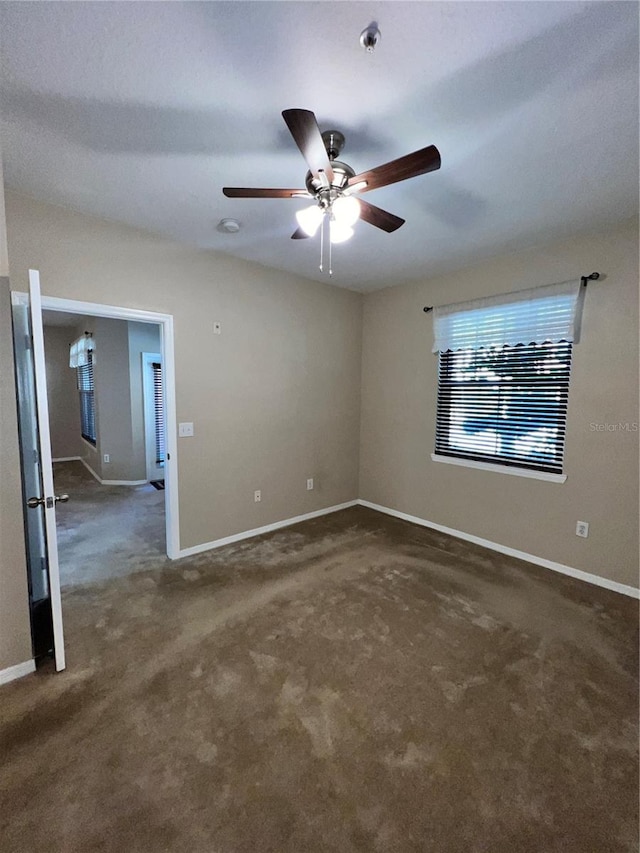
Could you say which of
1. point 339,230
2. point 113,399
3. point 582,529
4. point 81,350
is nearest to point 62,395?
point 81,350

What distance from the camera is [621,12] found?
45.4 inches

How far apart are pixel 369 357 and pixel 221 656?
3.42m

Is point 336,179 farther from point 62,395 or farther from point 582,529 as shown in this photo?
point 62,395

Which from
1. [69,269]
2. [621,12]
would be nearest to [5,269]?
[69,269]

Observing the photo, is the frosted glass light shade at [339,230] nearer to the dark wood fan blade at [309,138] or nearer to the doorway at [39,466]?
the dark wood fan blade at [309,138]

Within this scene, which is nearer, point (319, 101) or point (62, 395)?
point (319, 101)

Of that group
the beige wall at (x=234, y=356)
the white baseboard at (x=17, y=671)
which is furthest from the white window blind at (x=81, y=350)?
the white baseboard at (x=17, y=671)

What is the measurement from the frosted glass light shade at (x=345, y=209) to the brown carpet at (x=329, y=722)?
2351 mm

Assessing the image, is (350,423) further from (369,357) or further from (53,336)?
(53,336)

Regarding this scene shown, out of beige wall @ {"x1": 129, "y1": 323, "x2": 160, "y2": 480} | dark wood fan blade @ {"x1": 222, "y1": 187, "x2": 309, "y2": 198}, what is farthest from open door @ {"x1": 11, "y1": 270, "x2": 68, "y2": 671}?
beige wall @ {"x1": 129, "y1": 323, "x2": 160, "y2": 480}

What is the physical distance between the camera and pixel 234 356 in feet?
11.0

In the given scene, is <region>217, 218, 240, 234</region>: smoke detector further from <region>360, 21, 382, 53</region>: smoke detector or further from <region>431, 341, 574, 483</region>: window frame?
<region>431, 341, 574, 483</region>: window frame

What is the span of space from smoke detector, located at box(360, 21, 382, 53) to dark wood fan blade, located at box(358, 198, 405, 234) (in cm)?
54

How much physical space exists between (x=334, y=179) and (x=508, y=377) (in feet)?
7.88
